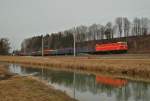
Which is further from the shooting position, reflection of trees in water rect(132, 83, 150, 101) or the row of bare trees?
the row of bare trees

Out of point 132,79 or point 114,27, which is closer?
point 132,79

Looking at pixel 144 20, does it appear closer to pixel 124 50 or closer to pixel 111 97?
pixel 124 50

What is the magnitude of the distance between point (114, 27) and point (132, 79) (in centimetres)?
10278

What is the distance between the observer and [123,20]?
12825cm

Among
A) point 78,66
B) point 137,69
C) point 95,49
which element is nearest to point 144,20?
point 95,49

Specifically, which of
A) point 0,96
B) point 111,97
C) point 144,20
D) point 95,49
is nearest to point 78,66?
point 111,97

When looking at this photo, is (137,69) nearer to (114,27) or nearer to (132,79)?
(132,79)

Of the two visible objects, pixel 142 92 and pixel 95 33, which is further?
pixel 95 33

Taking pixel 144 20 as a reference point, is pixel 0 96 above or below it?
below

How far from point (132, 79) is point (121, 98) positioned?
34.6 ft

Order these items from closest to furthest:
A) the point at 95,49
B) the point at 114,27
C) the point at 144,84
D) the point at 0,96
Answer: the point at 0,96 → the point at 144,84 → the point at 95,49 → the point at 114,27

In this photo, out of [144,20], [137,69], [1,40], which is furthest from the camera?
[1,40]

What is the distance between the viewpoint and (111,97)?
1952cm

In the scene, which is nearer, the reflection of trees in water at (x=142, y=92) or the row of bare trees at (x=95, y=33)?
the reflection of trees in water at (x=142, y=92)
